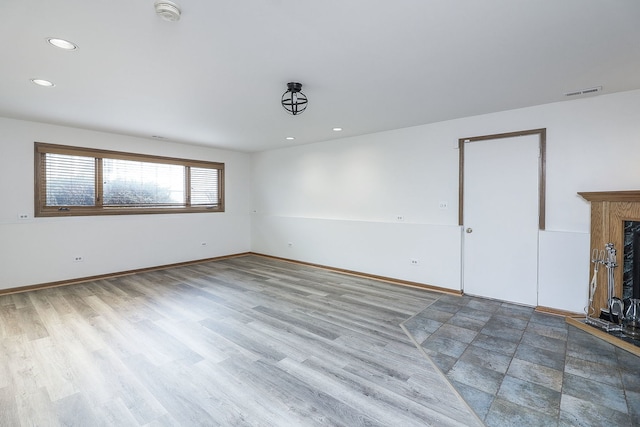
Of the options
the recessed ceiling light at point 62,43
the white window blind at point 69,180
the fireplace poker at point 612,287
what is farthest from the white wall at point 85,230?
the fireplace poker at point 612,287

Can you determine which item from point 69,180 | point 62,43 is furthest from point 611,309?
point 69,180

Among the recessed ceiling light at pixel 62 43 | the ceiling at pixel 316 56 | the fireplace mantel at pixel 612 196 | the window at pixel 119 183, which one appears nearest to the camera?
the ceiling at pixel 316 56

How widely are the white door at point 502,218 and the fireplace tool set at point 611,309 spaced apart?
0.60 metres

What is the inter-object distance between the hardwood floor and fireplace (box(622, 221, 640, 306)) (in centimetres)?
202

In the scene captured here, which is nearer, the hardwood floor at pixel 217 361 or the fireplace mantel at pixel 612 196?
the hardwood floor at pixel 217 361

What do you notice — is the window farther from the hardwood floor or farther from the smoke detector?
the smoke detector

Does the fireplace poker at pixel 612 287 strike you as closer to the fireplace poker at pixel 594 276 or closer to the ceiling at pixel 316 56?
the fireplace poker at pixel 594 276

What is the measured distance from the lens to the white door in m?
3.88

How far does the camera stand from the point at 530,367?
8.12 feet

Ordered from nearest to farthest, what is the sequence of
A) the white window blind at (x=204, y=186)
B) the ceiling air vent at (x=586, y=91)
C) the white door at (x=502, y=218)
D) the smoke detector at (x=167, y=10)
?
the smoke detector at (x=167, y=10), the ceiling air vent at (x=586, y=91), the white door at (x=502, y=218), the white window blind at (x=204, y=186)

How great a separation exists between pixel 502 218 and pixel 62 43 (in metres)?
5.00

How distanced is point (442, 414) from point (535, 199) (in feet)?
10.3

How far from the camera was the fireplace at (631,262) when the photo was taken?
303 centimetres

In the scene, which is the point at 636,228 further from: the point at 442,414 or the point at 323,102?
the point at 323,102
